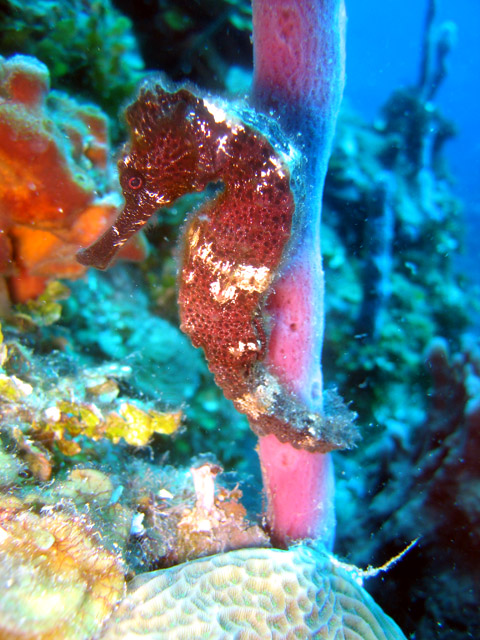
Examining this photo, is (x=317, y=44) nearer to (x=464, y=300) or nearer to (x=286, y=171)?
(x=286, y=171)

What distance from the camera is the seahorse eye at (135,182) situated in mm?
2045

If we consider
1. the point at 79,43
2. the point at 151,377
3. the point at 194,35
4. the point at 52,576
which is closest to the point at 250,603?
the point at 52,576

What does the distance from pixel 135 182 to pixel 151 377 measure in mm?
2231

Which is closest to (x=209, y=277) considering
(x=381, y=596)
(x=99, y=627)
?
(x=99, y=627)

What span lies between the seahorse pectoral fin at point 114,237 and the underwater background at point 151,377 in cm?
50

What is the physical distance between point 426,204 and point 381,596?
19.7 feet

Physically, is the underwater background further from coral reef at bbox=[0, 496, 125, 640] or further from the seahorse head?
the seahorse head

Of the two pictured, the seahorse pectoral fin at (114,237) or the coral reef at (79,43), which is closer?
the seahorse pectoral fin at (114,237)

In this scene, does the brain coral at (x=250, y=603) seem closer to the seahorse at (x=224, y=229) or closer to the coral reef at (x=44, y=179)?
the seahorse at (x=224, y=229)

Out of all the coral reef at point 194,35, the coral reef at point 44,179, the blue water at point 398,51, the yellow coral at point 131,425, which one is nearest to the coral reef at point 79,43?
the coral reef at point 194,35

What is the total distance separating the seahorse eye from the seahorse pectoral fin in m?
0.16

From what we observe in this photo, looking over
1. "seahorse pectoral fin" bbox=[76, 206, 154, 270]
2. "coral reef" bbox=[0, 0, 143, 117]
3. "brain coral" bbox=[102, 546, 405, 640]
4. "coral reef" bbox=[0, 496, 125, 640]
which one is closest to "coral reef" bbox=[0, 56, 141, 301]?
"coral reef" bbox=[0, 0, 143, 117]

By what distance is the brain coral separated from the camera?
1.86 metres

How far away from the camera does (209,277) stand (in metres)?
2.10
